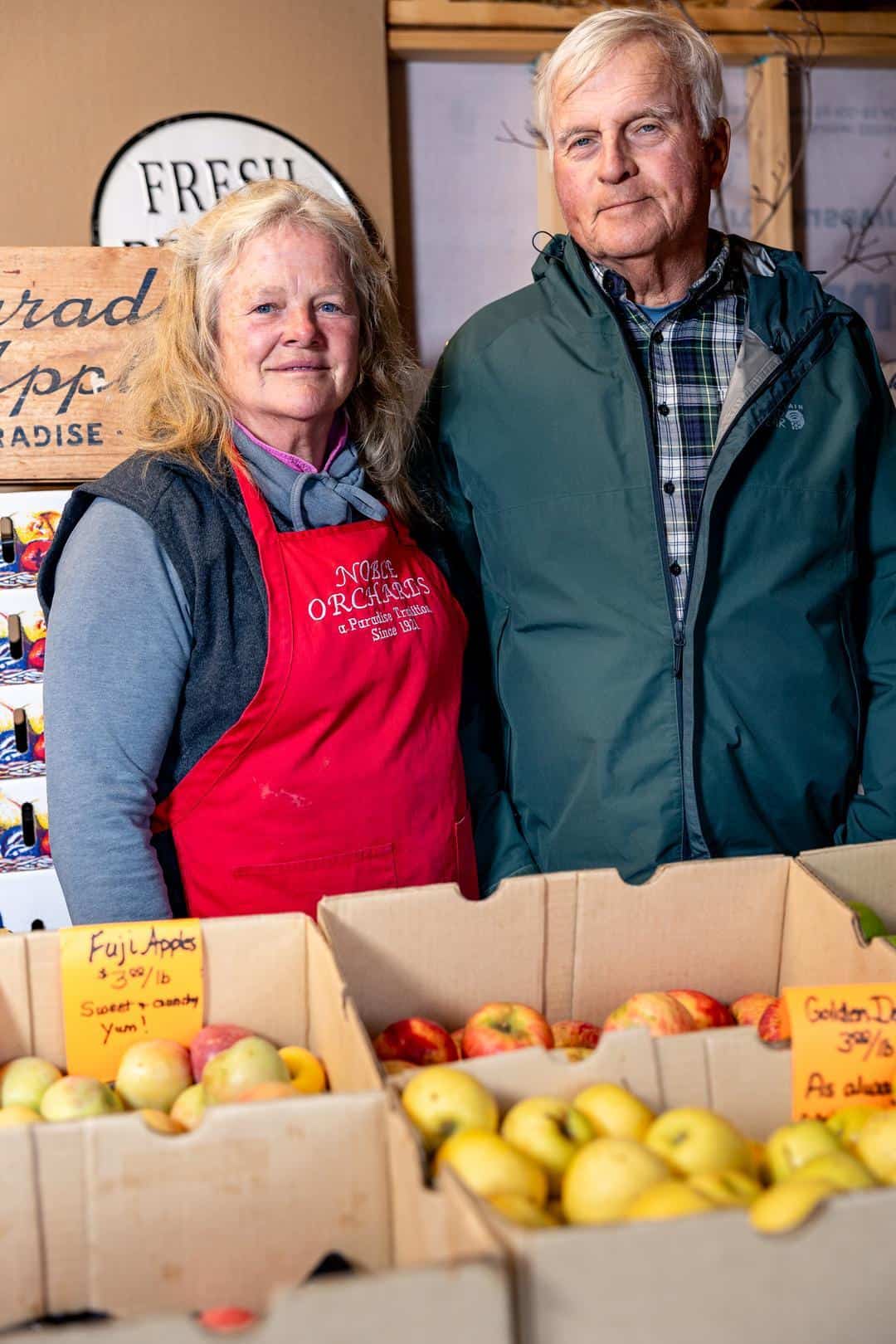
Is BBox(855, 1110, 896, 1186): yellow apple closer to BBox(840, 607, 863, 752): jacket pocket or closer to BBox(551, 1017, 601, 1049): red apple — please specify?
BBox(551, 1017, 601, 1049): red apple

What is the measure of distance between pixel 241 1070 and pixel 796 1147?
416 millimetres

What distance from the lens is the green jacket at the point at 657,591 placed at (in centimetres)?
157

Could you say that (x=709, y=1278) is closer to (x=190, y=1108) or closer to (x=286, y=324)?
(x=190, y=1108)

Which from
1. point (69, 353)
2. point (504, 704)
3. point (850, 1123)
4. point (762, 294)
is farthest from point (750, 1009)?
point (69, 353)

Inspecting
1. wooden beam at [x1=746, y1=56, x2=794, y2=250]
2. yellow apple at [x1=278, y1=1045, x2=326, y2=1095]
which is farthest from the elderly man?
wooden beam at [x1=746, y1=56, x2=794, y2=250]

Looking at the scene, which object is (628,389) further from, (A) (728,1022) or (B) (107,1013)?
(B) (107,1013)

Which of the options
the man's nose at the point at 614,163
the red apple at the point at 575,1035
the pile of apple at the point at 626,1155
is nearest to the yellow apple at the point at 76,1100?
the pile of apple at the point at 626,1155

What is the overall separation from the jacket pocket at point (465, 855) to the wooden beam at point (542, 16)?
1.98 meters

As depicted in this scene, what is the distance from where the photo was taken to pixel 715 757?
1574 mm

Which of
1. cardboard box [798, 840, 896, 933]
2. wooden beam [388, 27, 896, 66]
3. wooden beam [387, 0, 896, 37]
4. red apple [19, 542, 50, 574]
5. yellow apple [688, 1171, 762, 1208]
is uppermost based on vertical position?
wooden beam [387, 0, 896, 37]

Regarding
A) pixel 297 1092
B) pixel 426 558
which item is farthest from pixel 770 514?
pixel 297 1092

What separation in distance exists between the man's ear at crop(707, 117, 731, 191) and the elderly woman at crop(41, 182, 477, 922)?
1.54 feet

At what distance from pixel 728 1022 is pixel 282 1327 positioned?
0.65 m

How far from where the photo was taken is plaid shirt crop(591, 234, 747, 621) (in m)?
1.60
